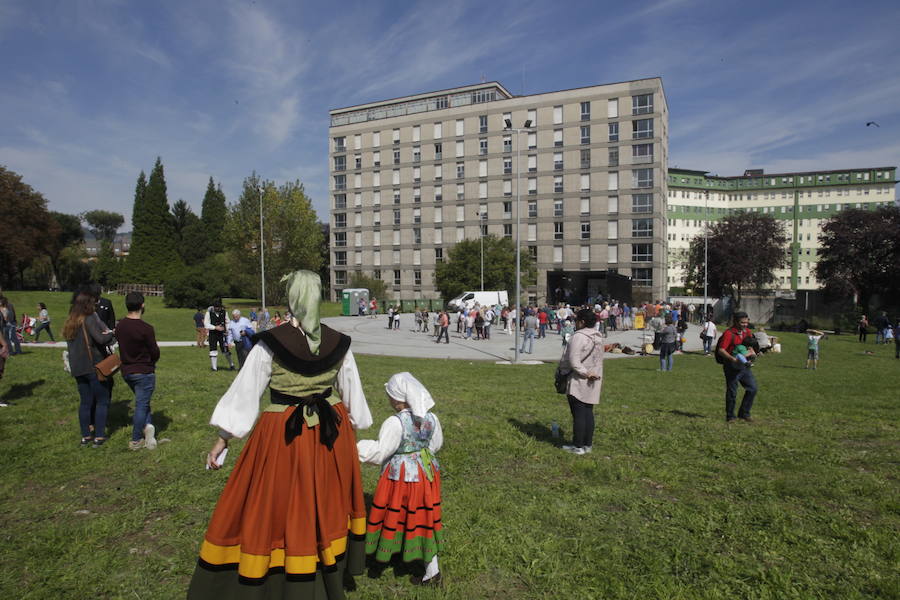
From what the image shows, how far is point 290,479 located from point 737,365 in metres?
7.74

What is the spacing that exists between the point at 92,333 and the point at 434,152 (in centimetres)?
6674

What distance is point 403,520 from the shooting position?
3.57 m

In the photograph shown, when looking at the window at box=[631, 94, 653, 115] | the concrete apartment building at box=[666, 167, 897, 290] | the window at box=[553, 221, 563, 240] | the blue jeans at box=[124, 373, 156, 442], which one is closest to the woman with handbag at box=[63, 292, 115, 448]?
the blue jeans at box=[124, 373, 156, 442]

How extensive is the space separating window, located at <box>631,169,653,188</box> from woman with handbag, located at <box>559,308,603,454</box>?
59.6 meters

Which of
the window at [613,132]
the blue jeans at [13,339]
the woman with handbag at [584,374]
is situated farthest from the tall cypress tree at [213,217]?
the woman with handbag at [584,374]

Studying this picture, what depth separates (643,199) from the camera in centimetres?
6112

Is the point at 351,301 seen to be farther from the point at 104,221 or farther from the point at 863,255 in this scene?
the point at 104,221

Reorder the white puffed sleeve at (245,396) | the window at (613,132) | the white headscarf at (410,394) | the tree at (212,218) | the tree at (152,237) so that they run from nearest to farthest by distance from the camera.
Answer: the white puffed sleeve at (245,396) < the white headscarf at (410,394) < the window at (613,132) < the tree at (152,237) < the tree at (212,218)

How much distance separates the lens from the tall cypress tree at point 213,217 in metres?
75.2

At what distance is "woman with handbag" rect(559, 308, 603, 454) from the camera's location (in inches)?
255

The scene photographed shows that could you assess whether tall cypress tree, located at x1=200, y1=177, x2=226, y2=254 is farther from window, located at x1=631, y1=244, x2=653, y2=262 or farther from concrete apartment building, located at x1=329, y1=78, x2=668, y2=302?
window, located at x1=631, y1=244, x2=653, y2=262

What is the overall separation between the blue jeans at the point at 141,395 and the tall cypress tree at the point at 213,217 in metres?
74.2

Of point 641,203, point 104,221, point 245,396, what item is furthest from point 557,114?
point 104,221

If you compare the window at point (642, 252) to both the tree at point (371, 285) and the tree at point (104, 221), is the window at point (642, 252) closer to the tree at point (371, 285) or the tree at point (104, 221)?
the tree at point (371, 285)
